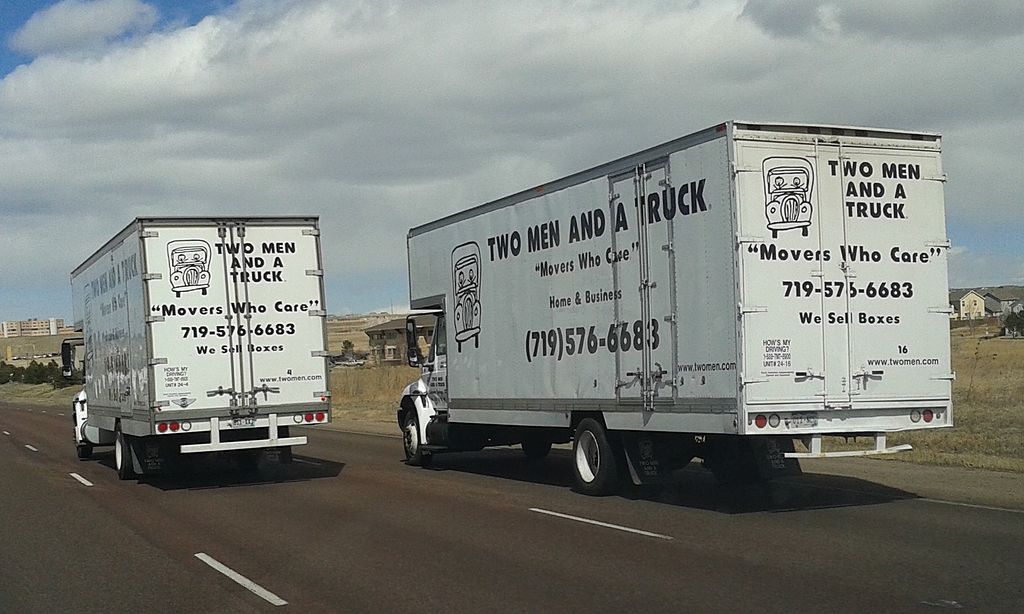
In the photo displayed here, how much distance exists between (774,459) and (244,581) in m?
7.29

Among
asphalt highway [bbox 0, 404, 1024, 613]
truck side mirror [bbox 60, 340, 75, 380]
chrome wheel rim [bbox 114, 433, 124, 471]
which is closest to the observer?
asphalt highway [bbox 0, 404, 1024, 613]

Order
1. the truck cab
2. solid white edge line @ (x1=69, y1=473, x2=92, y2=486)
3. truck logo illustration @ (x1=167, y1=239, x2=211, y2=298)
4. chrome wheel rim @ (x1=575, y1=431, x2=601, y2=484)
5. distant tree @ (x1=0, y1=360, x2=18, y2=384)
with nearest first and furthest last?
chrome wheel rim @ (x1=575, y1=431, x2=601, y2=484) < truck logo illustration @ (x1=167, y1=239, x2=211, y2=298) < the truck cab < solid white edge line @ (x1=69, y1=473, x2=92, y2=486) < distant tree @ (x1=0, y1=360, x2=18, y2=384)

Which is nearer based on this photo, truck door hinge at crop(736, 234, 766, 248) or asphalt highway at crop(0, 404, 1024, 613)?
asphalt highway at crop(0, 404, 1024, 613)

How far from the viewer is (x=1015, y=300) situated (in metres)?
140

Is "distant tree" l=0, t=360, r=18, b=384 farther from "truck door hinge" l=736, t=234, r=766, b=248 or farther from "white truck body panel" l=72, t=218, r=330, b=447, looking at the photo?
"truck door hinge" l=736, t=234, r=766, b=248

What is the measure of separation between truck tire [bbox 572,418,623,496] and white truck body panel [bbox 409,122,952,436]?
388mm

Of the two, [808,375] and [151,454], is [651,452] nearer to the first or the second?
[808,375]

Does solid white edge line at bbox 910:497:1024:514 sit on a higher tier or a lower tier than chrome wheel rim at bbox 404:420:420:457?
lower

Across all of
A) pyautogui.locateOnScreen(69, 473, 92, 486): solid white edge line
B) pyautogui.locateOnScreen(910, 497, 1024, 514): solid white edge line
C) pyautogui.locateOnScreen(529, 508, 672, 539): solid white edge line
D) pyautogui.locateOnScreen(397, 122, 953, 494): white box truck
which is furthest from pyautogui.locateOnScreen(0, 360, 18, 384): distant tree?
pyautogui.locateOnScreen(910, 497, 1024, 514): solid white edge line

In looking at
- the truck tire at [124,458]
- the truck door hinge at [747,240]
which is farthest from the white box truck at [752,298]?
the truck tire at [124,458]

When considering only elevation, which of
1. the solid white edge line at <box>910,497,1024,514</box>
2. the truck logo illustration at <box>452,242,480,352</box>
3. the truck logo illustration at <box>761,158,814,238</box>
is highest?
the truck logo illustration at <box>761,158,814,238</box>

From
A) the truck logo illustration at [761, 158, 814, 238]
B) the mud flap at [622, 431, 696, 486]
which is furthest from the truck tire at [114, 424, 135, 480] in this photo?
the truck logo illustration at [761, 158, 814, 238]

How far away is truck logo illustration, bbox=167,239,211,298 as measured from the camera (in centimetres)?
1764

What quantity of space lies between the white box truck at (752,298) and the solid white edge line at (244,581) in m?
5.41
